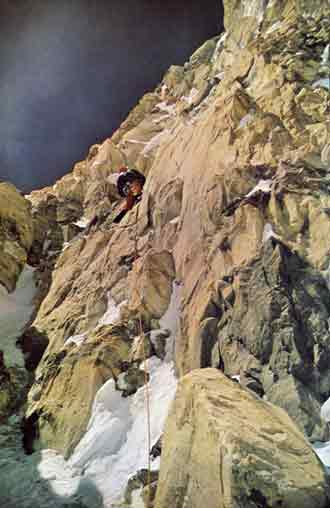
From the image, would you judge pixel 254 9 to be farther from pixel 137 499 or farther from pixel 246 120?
pixel 137 499

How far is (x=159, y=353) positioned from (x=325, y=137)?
9.83 metres

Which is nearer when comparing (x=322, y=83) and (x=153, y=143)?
(x=322, y=83)

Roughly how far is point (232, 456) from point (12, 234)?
23.4m

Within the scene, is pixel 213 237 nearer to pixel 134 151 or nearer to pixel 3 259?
pixel 3 259

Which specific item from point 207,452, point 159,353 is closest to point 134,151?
point 159,353

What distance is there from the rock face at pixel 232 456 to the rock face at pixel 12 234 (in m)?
19.3

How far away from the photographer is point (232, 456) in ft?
19.1

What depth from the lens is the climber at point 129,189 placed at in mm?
22938

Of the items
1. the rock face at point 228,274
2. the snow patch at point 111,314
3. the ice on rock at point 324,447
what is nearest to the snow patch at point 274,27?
the rock face at point 228,274

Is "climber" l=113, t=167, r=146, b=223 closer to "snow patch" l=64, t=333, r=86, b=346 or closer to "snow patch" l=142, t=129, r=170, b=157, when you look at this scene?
"snow patch" l=142, t=129, r=170, b=157

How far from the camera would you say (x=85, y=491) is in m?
9.76

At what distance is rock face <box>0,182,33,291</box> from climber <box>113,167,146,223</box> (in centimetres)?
712

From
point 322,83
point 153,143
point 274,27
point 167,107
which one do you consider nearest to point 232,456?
point 322,83

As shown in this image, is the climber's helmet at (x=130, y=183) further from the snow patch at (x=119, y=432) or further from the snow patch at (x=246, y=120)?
the snow patch at (x=119, y=432)
